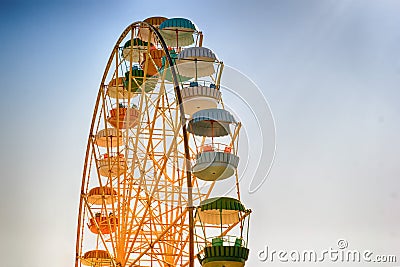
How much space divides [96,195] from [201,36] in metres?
8.00

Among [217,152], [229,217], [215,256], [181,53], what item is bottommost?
[215,256]

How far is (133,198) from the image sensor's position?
2639cm

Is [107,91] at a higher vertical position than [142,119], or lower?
higher

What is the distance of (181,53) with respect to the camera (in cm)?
2628

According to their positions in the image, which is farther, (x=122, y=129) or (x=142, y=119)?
(x=122, y=129)

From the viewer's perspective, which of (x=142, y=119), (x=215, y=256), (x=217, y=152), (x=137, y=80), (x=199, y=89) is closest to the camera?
(x=215, y=256)

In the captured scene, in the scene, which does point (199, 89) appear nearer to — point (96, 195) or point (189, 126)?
point (189, 126)

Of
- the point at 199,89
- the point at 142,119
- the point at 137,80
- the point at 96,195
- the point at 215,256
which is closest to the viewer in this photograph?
the point at 215,256

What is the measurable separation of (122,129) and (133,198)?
4014 millimetres

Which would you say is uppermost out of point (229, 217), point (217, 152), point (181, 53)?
point (181, 53)

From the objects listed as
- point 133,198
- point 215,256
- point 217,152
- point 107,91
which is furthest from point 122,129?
point 215,256

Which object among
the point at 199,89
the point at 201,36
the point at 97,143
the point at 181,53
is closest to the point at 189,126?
the point at 199,89

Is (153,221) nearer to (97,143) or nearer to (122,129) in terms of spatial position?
(122,129)

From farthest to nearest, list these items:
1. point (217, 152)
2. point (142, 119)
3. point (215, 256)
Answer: point (142, 119)
point (217, 152)
point (215, 256)
